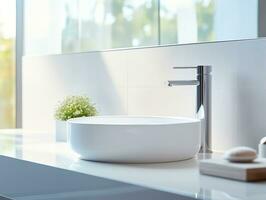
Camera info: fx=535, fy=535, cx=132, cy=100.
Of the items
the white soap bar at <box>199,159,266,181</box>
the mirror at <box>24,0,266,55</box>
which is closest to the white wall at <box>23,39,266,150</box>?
the mirror at <box>24,0,266,55</box>

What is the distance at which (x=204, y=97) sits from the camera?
153 cm

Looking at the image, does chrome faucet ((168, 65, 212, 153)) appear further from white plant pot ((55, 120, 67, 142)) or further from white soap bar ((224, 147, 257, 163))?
white plant pot ((55, 120, 67, 142))

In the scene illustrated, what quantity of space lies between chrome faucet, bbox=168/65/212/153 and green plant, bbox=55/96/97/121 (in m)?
0.48

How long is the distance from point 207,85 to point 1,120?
1.47 m

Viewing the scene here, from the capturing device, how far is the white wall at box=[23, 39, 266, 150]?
1514mm

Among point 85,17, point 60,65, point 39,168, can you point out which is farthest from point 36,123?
point 39,168

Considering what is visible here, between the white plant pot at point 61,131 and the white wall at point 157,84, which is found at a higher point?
the white wall at point 157,84

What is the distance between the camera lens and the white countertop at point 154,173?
0.97m

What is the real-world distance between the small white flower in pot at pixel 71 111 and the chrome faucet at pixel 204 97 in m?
0.49

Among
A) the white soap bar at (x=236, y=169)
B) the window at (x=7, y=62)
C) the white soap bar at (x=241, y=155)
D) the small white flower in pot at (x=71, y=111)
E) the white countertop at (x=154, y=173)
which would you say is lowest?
the white countertop at (x=154, y=173)

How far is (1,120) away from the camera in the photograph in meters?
2.69

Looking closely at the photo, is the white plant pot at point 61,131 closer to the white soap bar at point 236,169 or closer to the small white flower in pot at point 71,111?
the small white flower in pot at point 71,111

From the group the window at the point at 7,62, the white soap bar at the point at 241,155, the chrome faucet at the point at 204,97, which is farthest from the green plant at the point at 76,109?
the white soap bar at the point at 241,155

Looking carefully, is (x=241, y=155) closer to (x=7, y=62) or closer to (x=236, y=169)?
(x=236, y=169)
